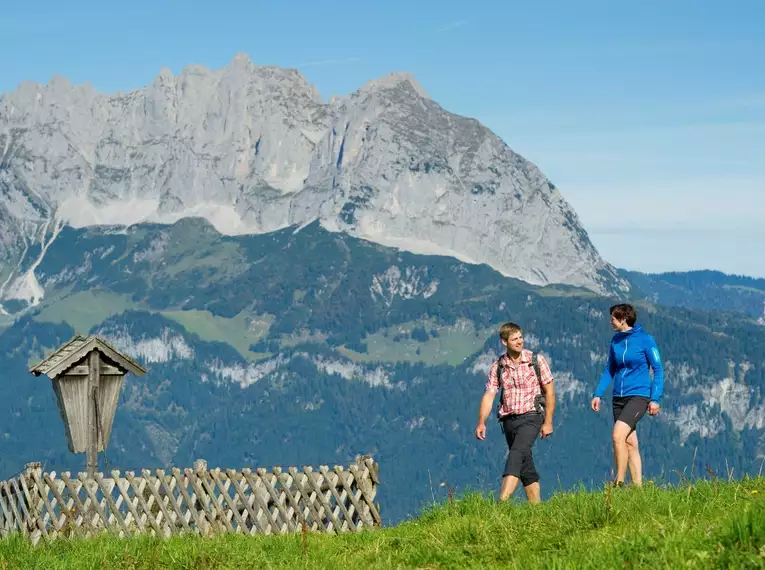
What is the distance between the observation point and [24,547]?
607 inches

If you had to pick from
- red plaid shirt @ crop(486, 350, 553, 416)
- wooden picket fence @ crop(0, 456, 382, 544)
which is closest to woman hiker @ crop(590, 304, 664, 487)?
red plaid shirt @ crop(486, 350, 553, 416)

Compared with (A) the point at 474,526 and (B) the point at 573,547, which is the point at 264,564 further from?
(B) the point at 573,547

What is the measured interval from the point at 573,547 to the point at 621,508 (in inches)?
66.9

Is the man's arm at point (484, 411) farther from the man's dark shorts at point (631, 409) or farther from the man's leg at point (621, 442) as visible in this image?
the man's dark shorts at point (631, 409)

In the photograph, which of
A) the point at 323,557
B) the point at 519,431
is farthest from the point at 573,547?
the point at 519,431

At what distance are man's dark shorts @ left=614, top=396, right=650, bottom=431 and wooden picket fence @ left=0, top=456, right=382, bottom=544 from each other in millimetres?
3774

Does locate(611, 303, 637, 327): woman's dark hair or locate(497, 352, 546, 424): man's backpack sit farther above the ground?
locate(611, 303, 637, 327): woman's dark hair

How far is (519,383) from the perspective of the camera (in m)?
17.9

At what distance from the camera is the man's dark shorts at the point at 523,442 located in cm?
1736

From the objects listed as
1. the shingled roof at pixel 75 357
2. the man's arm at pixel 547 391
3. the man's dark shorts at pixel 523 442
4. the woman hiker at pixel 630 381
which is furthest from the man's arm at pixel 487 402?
the shingled roof at pixel 75 357

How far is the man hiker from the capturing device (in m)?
17.6

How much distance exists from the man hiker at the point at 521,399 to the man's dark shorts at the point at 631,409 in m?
0.99

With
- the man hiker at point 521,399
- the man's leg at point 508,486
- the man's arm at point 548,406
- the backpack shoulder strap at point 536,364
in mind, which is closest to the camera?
the man's leg at point 508,486

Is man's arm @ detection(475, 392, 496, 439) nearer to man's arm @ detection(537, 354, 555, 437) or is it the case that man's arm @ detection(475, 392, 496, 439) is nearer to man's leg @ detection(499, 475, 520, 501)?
man's leg @ detection(499, 475, 520, 501)
